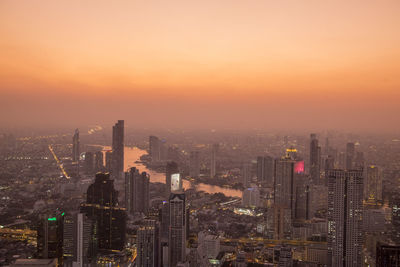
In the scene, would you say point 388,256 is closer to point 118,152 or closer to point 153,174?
point 153,174

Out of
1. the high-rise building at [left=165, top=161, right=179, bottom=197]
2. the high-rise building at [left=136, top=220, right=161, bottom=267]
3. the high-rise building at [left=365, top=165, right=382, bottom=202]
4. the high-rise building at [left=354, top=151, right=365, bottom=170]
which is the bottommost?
the high-rise building at [left=136, top=220, right=161, bottom=267]

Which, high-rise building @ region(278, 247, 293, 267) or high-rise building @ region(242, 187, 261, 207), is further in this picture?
high-rise building @ region(242, 187, 261, 207)

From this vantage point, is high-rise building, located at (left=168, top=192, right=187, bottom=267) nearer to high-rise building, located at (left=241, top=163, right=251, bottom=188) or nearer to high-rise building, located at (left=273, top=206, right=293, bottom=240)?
high-rise building, located at (left=273, top=206, right=293, bottom=240)

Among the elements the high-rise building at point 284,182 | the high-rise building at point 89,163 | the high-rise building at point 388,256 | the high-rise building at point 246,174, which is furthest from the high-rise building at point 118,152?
the high-rise building at point 388,256

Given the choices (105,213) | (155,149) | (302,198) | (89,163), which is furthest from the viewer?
(155,149)

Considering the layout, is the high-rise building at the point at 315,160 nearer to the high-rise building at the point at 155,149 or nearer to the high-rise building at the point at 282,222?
the high-rise building at the point at 282,222

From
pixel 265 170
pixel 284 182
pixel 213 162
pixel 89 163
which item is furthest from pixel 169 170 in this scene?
pixel 284 182

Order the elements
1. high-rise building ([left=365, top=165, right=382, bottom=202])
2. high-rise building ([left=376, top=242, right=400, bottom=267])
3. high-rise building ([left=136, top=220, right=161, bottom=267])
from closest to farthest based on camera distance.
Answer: high-rise building ([left=376, top=242, right=400, bottom=267])
high-rise building ([left=136, top=220, right=161, bottom=267])
high-rise building ([left=365, top=165, right=382, bottom=202])

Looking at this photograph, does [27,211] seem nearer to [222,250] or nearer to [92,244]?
[92,244]

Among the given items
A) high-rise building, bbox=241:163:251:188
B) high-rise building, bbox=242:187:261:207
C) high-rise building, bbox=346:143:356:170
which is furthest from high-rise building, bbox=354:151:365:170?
high-rise building, bbox=241:163:251:188
